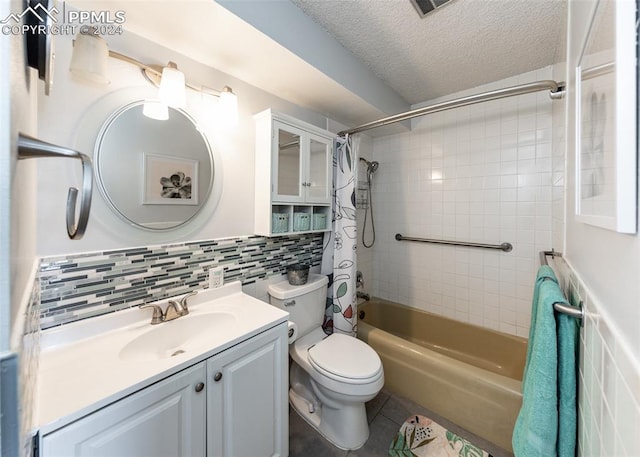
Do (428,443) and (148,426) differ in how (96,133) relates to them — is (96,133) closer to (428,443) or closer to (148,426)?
(148,426)

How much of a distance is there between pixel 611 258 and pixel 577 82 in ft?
2.05

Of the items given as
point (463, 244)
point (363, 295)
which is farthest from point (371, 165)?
point (363, 295)

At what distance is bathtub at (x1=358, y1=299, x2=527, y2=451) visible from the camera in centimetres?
140

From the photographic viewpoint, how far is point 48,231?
0.91 meters

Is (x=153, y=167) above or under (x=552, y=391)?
above

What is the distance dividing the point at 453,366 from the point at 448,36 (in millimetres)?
1968

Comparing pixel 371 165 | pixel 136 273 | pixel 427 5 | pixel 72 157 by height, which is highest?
pixel 427 5

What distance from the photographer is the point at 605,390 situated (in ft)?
1.53

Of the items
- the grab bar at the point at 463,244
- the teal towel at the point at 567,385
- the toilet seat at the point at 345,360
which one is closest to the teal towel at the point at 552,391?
the teal towel at the point at 567,385

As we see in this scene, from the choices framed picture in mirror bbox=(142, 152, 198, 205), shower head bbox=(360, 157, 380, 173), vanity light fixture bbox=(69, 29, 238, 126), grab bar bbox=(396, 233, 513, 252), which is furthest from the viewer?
shower head bbox=(360, 157, 380, 173)

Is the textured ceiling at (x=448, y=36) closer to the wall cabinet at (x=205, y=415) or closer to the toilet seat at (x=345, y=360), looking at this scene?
the wall cabinet at (x=205, y=415)

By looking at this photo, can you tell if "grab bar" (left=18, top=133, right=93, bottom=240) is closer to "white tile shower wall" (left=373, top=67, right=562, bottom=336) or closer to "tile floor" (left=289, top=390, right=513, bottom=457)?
"tile floor" (left=289, top=390, right=513, bottom=457)

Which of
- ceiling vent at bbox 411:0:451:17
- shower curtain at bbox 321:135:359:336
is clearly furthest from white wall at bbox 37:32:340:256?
ceiling vent at bbox 411:0:451:17

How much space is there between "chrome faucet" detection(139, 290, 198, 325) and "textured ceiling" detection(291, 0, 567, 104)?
5.11ft
